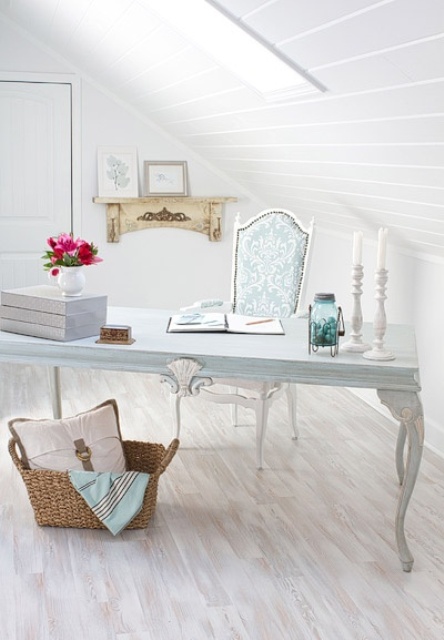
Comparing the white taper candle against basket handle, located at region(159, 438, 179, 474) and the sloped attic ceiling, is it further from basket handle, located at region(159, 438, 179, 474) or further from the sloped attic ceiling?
basket handle, located at region(159, 438, 179, 474)

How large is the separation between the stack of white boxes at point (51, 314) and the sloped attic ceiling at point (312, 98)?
105 cm

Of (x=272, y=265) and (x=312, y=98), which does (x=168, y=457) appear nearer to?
(x=312, y=98)

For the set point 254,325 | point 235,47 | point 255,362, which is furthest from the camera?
point 254,325

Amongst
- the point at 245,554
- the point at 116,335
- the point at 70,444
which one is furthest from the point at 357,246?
the point at 70,444

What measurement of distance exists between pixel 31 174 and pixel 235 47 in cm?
282

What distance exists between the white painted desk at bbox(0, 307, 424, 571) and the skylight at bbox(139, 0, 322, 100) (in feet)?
2.88

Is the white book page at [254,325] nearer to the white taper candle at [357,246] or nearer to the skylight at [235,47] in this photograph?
the white taper candle at [357,246]

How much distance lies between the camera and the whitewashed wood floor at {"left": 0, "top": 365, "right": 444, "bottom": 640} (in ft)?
8.68

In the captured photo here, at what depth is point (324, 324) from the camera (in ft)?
10.1

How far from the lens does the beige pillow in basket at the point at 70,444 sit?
10.9 ft

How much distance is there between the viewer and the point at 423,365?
4.36 m

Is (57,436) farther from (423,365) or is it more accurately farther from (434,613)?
(423,365)

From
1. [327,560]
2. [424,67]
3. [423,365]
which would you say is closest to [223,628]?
[327,560]

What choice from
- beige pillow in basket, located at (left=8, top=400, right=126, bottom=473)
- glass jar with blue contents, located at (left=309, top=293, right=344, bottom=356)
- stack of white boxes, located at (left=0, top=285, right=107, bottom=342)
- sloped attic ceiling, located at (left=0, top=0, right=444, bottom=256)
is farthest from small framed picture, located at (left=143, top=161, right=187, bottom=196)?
glass jar with blue contents, located at (left=309, top=293, right=344, bottom=356)
